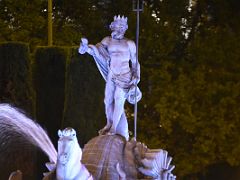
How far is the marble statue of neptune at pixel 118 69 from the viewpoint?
12320mm

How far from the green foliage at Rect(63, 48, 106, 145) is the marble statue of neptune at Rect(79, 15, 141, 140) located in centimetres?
756

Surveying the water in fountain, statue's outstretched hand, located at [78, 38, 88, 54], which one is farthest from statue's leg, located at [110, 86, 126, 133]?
the water in fountain

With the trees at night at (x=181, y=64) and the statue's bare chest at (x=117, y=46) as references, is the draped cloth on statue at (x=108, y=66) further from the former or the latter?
the trees at night at (x=181, y=64)

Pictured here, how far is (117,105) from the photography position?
12.4 meters

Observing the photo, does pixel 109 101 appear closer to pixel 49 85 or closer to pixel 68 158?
pixel 68 158

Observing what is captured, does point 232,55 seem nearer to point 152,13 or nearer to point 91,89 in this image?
point 152,13

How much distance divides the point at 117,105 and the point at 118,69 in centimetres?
60

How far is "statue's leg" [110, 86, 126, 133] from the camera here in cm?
1236

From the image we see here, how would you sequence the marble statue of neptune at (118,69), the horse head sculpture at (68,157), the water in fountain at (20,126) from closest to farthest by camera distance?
the horse head sculpture at (68,157)
the marble statue of neptune at (118,69)
the water in fountain at (20,126)

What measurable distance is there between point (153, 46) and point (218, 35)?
6.21 feet

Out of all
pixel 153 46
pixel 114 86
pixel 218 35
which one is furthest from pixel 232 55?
pixel 114 86

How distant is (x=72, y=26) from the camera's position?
23.2 metres

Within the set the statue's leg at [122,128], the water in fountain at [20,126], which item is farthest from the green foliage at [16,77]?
the statue's leg at [122,128]

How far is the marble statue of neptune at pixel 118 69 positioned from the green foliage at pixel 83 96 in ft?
24.8
